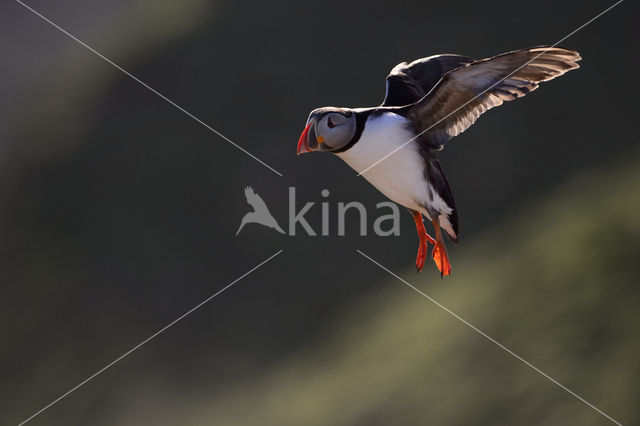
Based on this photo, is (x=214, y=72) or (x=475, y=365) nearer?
(x=475, y=365)

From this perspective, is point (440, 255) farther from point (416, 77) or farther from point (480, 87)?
point (416, 77)

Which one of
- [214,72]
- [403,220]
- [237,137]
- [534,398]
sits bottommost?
[534,398]

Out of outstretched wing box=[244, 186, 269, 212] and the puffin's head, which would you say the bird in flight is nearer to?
outstretched wing box=[244, 186, 269, 212]

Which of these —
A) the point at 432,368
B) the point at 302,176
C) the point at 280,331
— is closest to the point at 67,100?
the point at 302,176

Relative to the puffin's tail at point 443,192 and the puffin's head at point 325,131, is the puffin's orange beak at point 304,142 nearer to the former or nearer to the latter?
the puffin's head at point 325,131

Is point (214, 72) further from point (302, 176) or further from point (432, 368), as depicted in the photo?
point (432, 368)

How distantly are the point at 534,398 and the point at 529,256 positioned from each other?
93 cm

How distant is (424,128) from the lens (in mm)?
1811

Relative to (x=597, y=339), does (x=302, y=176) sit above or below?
above

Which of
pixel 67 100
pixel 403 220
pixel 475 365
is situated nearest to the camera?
pixel 475 365

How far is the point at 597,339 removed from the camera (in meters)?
3.78

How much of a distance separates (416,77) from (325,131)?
0.56 metres

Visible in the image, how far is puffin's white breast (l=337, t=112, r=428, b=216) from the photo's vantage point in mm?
1732

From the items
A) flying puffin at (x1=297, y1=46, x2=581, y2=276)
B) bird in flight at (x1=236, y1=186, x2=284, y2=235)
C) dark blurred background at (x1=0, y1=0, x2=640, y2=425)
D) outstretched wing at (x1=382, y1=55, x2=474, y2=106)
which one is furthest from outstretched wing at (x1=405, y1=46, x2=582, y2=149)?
dark blurred background at (x1=0, y1=0, x2=640, y2=425)
